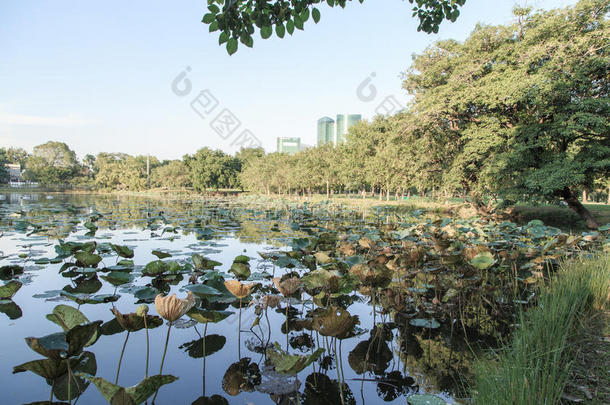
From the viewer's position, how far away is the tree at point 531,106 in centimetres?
1152

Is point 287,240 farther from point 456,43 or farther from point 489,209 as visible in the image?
point 456,43

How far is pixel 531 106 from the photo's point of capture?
13641mm

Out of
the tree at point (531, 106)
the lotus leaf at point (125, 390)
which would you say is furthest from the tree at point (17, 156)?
→ the lotus leaf at point (125, 390)

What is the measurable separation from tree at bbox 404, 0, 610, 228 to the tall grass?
32.2 ft

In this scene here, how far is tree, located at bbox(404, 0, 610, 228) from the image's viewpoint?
37.8 feet

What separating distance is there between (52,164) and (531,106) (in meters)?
81.3

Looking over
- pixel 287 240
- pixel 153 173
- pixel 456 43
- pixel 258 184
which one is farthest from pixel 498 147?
pixel 153 173

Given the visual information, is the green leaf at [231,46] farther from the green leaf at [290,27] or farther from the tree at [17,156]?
the tree at [17,156]

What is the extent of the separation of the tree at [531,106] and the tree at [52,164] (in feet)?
207

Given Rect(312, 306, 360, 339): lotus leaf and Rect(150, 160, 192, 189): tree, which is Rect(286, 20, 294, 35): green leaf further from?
Rect(150, 160, 192, 189): tree

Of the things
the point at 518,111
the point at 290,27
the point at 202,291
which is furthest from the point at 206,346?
the point at 518,111

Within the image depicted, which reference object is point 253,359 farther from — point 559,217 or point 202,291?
point 559,217

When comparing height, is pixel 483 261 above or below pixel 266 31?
below

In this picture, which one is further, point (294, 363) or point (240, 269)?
point (240, 269)
